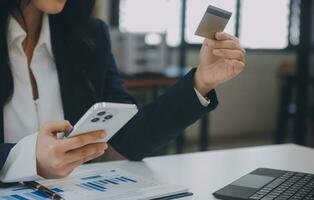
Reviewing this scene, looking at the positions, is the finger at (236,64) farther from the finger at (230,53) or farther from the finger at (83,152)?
the finger at (83,152)

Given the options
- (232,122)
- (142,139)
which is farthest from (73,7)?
(232,122)

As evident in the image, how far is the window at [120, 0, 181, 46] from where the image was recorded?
418cm

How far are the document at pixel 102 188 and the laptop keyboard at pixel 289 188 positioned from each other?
0.48 ft

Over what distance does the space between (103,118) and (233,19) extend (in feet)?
12.8

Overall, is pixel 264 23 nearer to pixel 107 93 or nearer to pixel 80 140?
pixel 107 93

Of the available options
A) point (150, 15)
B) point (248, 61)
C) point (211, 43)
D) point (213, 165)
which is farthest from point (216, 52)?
point (248, 61)

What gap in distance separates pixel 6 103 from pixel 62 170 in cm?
40

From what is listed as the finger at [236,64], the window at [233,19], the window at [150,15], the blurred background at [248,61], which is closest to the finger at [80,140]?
the finger at [236,64]

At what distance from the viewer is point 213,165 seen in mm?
1202

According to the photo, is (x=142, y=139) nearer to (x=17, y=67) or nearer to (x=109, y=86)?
(x=109, y=86)

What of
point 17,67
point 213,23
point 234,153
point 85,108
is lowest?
point 234,153

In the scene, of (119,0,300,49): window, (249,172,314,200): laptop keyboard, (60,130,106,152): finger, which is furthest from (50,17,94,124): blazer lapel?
(119,0,300,49): window

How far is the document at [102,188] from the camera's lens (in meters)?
0.86

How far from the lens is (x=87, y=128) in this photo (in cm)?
84
